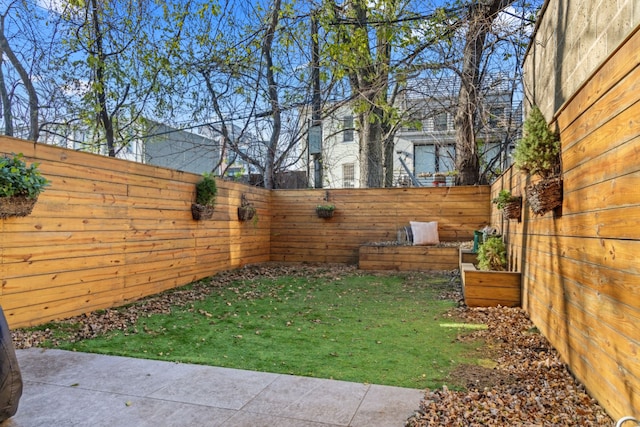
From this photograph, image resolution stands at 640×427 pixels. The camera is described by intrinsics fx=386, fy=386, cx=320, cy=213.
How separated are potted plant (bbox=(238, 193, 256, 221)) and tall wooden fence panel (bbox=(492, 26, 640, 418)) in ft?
17.7

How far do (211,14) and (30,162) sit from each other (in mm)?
5140

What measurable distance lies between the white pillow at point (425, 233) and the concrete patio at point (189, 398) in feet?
17.9

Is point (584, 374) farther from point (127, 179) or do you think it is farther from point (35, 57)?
point (35, 57)

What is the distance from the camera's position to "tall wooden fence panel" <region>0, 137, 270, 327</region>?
3.48 meters

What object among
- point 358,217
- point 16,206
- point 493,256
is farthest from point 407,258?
point 16,206

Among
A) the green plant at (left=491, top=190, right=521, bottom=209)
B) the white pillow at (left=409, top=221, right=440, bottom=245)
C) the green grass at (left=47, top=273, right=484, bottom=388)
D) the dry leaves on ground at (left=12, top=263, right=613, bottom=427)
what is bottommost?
the green grass at (left=47, top=273, right=484, bottom=388)

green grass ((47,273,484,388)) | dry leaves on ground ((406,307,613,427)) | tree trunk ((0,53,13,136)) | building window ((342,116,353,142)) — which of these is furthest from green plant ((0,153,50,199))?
building window ((342,116,353,142))

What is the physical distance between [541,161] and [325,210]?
5.44m

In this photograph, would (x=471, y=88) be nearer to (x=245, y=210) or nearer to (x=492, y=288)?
(x=492, y=288)

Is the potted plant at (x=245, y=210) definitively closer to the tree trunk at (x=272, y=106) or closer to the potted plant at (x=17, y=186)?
the tree trunk at (x=272, y=106)

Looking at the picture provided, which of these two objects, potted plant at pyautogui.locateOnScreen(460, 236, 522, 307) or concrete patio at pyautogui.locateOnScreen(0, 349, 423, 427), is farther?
potted plant at pyautogui.locateOnScreen(460, 236, 522, 307)

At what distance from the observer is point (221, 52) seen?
809cm

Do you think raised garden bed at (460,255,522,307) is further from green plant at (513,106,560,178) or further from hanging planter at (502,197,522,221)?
green plant at (513,106,560,178)

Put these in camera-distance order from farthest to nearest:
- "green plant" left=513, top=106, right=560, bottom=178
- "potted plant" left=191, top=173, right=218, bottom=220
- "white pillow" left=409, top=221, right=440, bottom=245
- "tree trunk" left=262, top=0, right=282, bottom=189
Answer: "tree trunk" left=262, top=0, right=282, bottom=189 → "white pillow" left=409, top=221, right=440, bottom=245 → "potted plant" left=191, top=173, right=218, bottom=220 → "green plant" left=513, top=106, right=560, bottom=178
